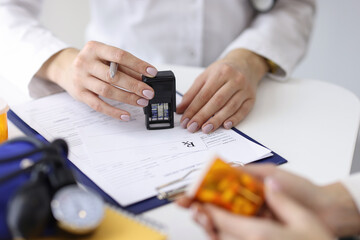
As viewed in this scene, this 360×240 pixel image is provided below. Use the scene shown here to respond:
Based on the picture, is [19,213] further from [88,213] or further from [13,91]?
[13,91]

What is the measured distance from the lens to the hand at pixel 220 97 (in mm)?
828

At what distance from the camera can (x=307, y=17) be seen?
1250 millimetres

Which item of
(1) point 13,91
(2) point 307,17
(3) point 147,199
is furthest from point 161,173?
(2) point 307,17

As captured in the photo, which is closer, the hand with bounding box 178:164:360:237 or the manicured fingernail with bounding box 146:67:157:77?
the hand with bounding box 178:164:360:237

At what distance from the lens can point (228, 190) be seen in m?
0.46

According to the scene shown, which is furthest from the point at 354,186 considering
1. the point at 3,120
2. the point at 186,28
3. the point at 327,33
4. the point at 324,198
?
the point at 327,33

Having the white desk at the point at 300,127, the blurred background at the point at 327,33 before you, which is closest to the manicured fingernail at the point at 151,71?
the white desk at the point at 300,127

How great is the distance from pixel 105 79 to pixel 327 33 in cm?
145

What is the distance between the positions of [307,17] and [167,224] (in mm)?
907

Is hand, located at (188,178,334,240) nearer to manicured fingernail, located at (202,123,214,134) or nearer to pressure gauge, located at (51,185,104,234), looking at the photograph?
pressure gauge, located at (51,185,104,234)

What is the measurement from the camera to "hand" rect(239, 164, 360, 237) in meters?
0.51

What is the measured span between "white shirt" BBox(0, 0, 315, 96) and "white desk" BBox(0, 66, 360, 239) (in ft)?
0.32

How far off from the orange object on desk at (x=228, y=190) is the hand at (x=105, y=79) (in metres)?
0.34

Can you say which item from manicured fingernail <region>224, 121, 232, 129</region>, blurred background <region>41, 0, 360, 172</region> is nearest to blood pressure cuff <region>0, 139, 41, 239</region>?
manicured fingernail <region>224, 121, 232, 129</region>
